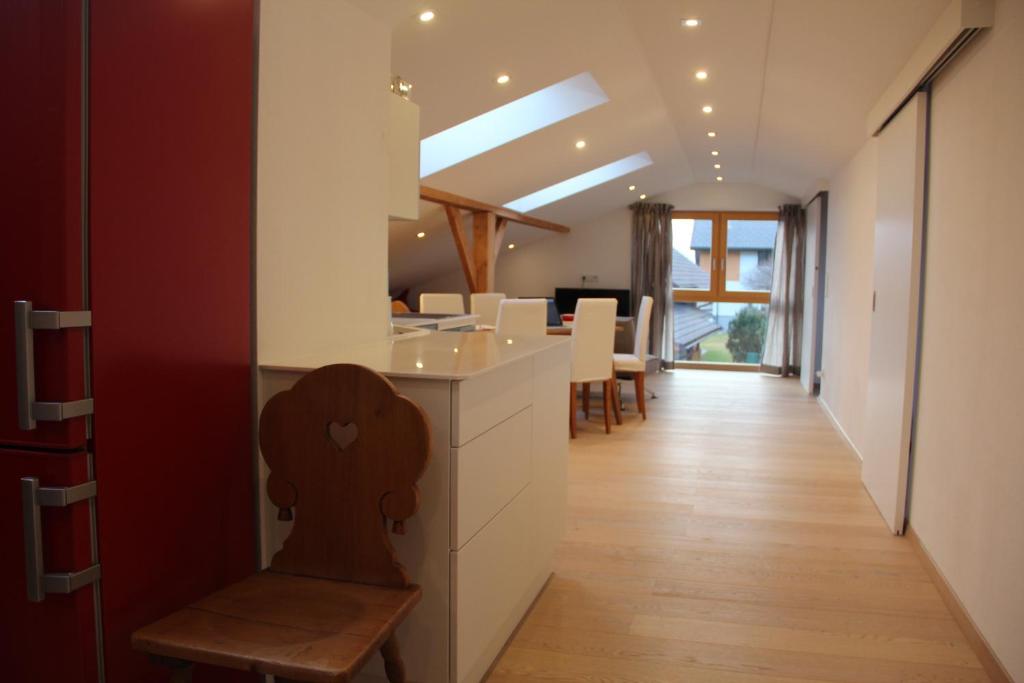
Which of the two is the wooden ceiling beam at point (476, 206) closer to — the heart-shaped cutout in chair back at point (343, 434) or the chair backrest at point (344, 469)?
the heart-shaped cutout in chair back at point (343, 434)

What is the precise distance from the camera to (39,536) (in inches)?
52.8

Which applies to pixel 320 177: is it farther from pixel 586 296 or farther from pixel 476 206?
pixel 586 296

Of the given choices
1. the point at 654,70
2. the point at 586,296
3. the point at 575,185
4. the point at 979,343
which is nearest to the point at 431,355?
the point at 979,343

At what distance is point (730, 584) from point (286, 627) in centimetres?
187

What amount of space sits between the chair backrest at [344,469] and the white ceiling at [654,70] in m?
1.45

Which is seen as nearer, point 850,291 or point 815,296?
point 850,291

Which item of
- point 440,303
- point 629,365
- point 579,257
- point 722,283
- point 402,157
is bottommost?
point 629,365

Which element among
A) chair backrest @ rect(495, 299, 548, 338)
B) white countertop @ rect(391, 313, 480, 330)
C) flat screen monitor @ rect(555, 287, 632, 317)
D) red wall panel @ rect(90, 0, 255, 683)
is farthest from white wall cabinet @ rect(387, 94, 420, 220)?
flat screen monitor @ rect(555, 287, 632, 317)

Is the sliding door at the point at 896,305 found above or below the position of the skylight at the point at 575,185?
below

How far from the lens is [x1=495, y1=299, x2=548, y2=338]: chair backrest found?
5.05 metres

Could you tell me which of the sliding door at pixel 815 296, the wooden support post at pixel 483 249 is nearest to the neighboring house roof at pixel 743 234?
the sliding door at pixel 815 296

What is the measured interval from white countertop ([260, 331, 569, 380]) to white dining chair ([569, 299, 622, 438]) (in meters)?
2.62

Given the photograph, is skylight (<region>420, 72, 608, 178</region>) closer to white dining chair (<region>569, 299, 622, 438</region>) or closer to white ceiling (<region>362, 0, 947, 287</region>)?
white ceiling (<region>362, 0, 947, 287</region>)

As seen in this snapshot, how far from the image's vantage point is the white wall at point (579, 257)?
33.3ft
